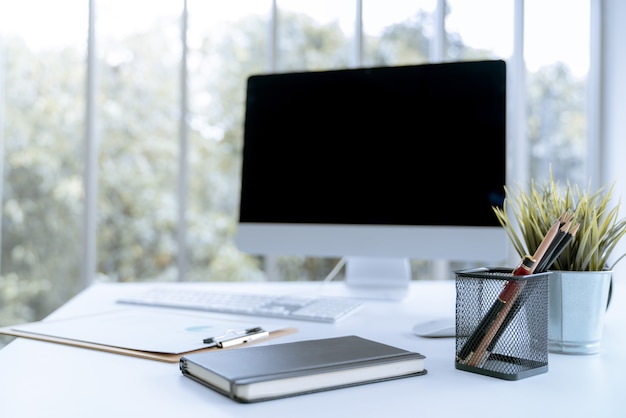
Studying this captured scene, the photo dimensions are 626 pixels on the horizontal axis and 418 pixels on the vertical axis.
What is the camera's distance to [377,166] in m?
Answer: 1.30

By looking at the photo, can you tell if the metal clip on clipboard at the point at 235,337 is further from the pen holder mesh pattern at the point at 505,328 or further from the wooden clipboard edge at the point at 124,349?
the pen holder mesh pattern at the point at 505,328

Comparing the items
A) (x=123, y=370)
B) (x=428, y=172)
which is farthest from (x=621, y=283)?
(x=123, y=370)

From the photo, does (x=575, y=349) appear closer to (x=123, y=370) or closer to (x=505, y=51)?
(x=123, y=370)

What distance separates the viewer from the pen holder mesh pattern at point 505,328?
0.71 meters

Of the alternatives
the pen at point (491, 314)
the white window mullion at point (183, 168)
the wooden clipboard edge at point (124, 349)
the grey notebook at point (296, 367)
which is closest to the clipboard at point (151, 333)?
the wooden clipboard edge at point (124, 349)

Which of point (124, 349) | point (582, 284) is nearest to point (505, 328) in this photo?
point (582, 284)

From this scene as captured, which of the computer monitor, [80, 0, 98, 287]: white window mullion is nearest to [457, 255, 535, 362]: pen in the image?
the computer monitor

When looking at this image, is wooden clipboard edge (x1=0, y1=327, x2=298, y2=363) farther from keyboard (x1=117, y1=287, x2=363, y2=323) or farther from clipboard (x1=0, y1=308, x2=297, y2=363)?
keyboard (x1=117, y1=287, x2=363, y2=323)

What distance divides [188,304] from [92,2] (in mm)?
2025

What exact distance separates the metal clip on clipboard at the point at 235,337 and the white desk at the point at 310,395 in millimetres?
42

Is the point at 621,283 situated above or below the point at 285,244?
below

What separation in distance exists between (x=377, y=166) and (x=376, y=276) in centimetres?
27

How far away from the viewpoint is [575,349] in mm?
827

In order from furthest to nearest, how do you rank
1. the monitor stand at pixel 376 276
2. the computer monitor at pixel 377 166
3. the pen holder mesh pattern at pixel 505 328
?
the monitor stand at pixel 376 276, the computer monitor at pixel 377 166, the pen holder mesh pattern at pixel 505 328
